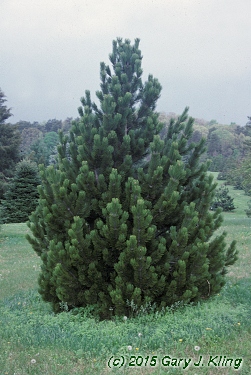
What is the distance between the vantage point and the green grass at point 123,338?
4.38 meters

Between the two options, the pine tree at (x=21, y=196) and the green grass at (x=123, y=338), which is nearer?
the green grass at (x=123, y=338)

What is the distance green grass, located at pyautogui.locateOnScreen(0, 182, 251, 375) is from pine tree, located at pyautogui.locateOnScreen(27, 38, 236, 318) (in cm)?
36

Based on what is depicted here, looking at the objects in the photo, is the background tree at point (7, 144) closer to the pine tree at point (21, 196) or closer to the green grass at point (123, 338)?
the pine tree at point (21, 196)

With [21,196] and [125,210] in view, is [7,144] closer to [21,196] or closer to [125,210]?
[21,196]

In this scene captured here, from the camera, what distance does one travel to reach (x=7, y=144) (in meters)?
39.3

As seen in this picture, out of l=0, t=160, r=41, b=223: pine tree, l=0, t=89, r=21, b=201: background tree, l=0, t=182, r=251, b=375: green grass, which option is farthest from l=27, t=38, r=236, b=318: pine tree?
l=0, t=89, r=21, b=201: background tree

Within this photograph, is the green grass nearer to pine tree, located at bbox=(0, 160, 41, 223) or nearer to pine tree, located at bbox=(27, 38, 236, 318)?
pine tree, located at bbox=(27, 38, 236, 318)

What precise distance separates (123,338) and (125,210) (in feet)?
6.60

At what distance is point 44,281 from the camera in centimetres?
648

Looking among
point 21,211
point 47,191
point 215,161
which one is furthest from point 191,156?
point 215,161

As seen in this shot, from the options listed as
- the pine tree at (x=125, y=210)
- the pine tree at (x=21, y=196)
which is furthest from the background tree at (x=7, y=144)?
the pine tree at (x=125, y=210)

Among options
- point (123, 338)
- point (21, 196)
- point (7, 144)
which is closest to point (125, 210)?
point (123, 338)

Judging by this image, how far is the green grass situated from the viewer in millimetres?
4383

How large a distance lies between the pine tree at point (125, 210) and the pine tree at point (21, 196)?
73.3 ft
